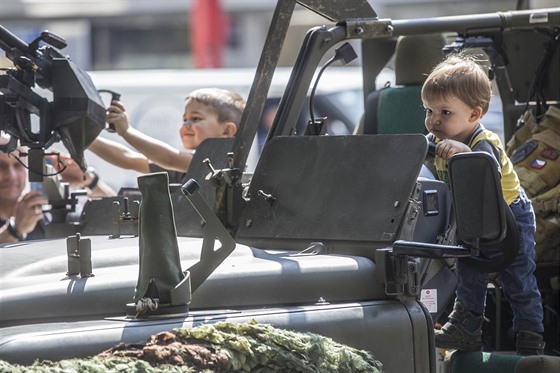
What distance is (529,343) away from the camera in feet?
13.1

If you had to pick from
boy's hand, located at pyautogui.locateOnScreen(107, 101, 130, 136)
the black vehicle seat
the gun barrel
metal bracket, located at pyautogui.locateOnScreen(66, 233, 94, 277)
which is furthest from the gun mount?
the black vehicle seat

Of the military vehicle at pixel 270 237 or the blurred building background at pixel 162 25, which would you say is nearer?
the military vehicle at pixel 270 237

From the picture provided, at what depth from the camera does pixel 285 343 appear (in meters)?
2.95

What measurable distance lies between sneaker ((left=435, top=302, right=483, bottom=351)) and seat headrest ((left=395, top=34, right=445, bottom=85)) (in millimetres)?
1877

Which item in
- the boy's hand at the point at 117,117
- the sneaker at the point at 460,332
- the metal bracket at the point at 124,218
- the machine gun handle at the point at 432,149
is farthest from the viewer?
the boy's hand at the point at 117,117

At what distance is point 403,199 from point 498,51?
211cm

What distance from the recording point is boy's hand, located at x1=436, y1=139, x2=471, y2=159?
363 cm

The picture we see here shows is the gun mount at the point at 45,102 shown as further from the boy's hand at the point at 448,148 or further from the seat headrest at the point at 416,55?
the seat headrest at the point at 416,55

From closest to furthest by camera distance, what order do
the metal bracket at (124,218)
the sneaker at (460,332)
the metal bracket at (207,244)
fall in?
the metal bracket at (207,244), the sneaker at (460,332), the metal bracket at (124,218)

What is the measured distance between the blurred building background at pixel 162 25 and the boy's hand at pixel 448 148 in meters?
16.8

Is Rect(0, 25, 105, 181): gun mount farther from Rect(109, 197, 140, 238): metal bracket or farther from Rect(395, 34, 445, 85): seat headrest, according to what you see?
Rect(395, 34, 445, 85): seat headrest

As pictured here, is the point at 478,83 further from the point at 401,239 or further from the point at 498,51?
the point at 498,51

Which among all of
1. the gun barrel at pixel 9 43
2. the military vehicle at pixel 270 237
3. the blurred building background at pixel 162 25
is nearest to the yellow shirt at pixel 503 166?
the military vehicle at pixel 270 237

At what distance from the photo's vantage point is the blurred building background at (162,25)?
21.1 m
